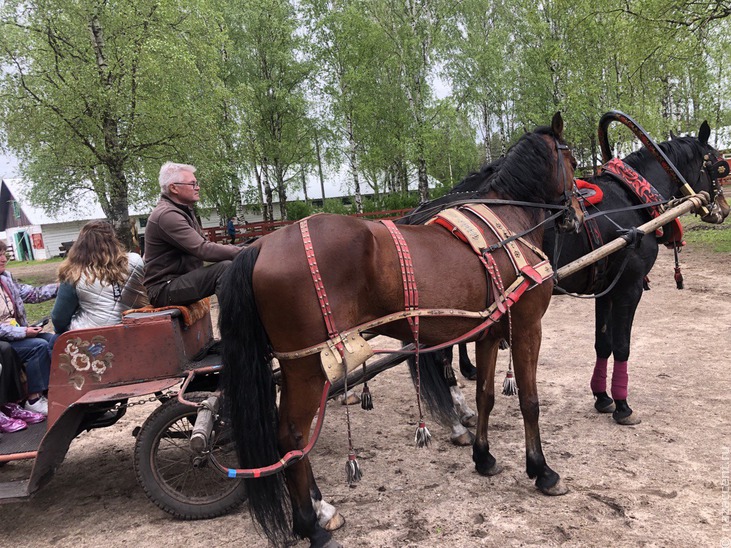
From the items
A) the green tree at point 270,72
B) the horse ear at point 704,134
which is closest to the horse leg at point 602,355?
the horse ear at point 704,134

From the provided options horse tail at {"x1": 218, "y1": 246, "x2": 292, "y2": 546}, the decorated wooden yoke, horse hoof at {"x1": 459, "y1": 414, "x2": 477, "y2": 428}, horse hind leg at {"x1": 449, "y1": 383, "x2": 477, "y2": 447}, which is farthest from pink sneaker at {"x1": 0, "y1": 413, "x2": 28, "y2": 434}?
horse hoof at {"x1": 459, "y1": 414, "x2": 477, "y2": 428}

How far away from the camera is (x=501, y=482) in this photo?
313 cm

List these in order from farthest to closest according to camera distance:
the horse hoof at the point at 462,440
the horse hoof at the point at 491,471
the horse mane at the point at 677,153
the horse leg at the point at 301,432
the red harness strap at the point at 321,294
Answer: the horse mane at the point at 677,153, the horse hoof at the point at 462,440, the horse hoof at the point at 491,471, the horse leg at the point at 301,432, the red harness strap at the point at 321,294

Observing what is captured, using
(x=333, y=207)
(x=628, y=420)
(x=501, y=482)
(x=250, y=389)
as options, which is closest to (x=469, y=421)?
(x=501, y=482)

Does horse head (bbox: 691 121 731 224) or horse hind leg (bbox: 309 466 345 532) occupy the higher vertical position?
horse head (bbox: 691 121 731 224)

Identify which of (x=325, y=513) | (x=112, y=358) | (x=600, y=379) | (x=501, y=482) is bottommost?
(x=501, y=482)

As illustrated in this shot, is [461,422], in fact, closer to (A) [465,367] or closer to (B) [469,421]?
(B) [469,421]

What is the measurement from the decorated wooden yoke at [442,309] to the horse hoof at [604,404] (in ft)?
5.66

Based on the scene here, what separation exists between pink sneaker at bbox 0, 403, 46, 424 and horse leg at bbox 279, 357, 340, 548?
2.03 meters

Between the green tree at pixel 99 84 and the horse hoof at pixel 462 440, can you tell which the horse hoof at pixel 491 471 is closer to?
the horse hoof at pixel 462 440

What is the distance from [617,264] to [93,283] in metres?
4.14

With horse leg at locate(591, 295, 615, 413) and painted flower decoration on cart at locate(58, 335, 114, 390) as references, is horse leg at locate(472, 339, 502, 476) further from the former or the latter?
painted flower decoration on cart at locate(58, 335, 114, 390)

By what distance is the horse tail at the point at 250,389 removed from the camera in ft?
8.00

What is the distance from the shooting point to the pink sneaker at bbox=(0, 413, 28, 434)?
3.15 meters
